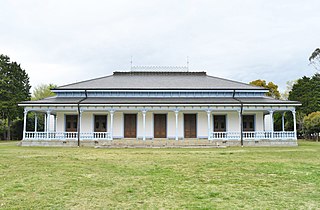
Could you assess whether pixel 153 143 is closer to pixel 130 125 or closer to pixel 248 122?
pixel 130 125

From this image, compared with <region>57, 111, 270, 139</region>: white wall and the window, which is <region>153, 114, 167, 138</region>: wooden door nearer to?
<region>57, 111, 270, 139</region>: white wall

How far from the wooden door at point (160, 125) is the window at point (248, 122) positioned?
6.96 metres

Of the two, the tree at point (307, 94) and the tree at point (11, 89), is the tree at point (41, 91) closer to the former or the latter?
the tree at point (11, 89)

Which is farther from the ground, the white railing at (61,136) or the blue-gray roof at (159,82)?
the blue-gray roof at (159,82)

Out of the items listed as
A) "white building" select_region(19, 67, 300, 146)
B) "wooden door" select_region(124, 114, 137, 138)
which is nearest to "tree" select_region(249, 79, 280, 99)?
"white building" select_region(19, 67, 300, 146)

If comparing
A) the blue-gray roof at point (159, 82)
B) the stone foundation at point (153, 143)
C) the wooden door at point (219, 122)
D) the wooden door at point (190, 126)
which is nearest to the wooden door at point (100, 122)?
the blue-gray roof at point (159, 82)

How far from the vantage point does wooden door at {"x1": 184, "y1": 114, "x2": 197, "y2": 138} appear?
26.3 meters

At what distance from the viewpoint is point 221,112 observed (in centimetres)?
2616

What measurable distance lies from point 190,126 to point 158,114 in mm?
2965

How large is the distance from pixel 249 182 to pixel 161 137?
1863 cm

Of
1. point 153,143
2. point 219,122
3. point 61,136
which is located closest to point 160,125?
point 153,143

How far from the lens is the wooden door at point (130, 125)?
26.2 m

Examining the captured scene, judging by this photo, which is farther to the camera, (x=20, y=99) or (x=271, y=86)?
(x=271, y=86)

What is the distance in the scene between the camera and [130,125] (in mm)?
Result: 26281
